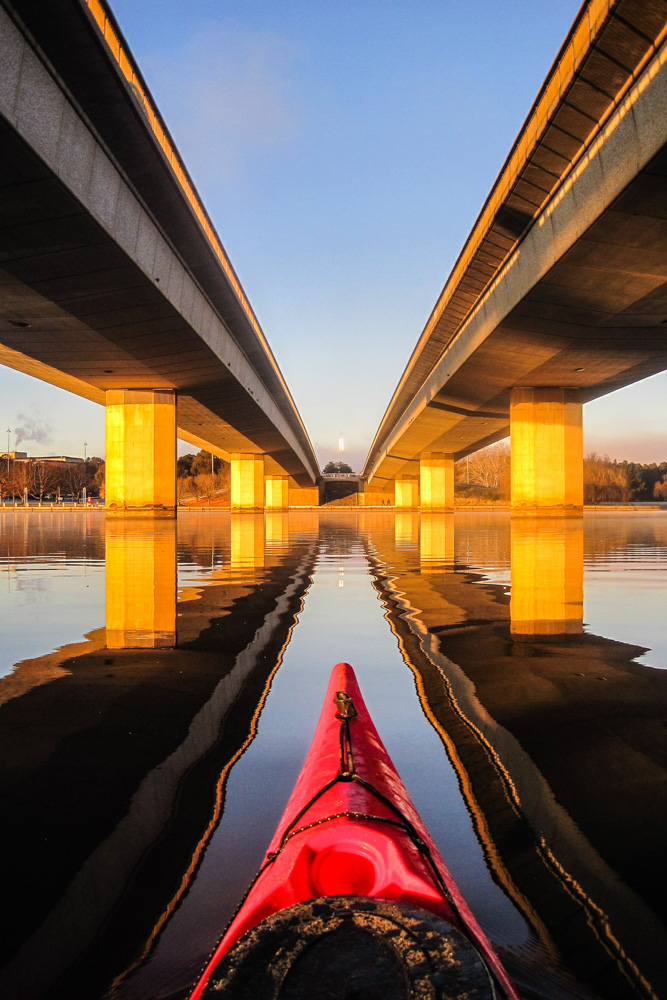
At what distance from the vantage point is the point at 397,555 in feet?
51.8

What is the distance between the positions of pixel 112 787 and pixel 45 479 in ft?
431

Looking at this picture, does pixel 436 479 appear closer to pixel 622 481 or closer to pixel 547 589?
pixel 547 589

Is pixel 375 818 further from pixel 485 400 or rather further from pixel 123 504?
pixel 485 400

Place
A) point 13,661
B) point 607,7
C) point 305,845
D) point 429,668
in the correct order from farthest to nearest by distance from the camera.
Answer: point 607,7 → point 13,661 → point 429,668 → point 305,845

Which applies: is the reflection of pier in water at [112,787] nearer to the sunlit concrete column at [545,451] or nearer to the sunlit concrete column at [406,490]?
the sunlit concrete column at [545,451]

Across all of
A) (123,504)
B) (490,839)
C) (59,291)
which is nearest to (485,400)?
(123,504)

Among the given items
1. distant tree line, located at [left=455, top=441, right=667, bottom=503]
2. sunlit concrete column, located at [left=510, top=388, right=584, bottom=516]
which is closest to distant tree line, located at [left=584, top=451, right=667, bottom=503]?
distant tree line, located at [left=455, top=441, right=667, bottom=503]

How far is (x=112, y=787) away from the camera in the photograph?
9.29ft

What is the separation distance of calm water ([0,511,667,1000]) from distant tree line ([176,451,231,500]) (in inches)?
4446

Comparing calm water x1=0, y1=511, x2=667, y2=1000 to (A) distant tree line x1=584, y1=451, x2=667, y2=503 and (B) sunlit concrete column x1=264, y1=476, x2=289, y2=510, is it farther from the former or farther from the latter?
(A) distant tree line x1=584, y1=451, x2=667, y2=503

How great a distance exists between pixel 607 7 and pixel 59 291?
12873 millimetres

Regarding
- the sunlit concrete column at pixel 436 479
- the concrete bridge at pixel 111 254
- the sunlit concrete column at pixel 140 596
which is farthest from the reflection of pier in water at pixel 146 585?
the sunlit concrete column at pixel 436 479

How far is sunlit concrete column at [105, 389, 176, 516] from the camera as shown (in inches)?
1155

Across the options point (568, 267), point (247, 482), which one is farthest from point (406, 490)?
point (568, 267)
